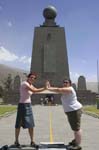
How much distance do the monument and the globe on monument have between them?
352cm

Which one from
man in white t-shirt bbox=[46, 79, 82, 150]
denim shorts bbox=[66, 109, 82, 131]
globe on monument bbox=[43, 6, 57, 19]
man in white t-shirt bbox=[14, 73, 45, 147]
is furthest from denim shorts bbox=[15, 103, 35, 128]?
globe on monument bbox=[43, 6, 57, 19]

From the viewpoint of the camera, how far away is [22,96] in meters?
12.3

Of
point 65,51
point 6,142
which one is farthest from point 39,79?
point 6,142

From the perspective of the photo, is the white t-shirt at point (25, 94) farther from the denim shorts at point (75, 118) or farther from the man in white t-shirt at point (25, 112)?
the denim shorts at point (75, 118)

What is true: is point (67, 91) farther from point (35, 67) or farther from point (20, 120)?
point (35, 67)

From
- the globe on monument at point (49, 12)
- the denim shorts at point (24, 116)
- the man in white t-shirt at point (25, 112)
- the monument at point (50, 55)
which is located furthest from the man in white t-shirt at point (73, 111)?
the globe on monument at point (49, 12)

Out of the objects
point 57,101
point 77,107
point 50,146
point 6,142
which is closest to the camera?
point 50,146

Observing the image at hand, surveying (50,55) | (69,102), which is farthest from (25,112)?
(50,55)

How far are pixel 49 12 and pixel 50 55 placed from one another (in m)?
10.3

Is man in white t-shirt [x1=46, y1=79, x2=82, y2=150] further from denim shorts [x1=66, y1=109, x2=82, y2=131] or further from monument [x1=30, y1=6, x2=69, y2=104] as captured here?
monument [x1=30, y1=6, x2=69, y2=104]

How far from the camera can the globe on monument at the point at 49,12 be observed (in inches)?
3784

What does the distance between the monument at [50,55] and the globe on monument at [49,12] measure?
11.5 feet

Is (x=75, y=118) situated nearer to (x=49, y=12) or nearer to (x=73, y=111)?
(x=73, y=111)

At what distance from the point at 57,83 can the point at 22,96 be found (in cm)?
8033
